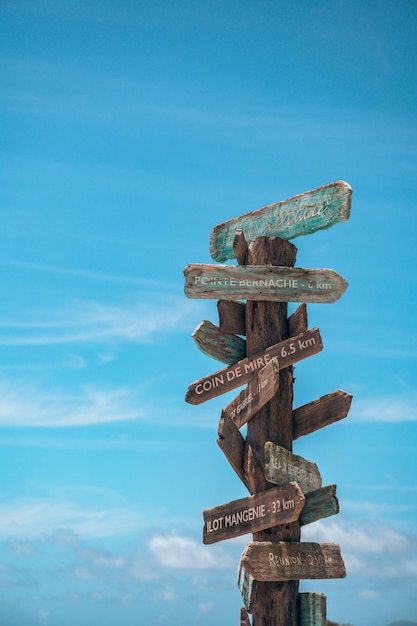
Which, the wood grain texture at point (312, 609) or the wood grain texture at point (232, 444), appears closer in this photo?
the wood grain texture at point (312, 609)

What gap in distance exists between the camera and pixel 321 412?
33.8ft

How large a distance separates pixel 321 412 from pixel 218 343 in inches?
62.2

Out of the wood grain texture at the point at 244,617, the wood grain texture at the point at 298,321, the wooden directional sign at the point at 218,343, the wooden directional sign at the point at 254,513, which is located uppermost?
the wood grain texture at the point at 298,321

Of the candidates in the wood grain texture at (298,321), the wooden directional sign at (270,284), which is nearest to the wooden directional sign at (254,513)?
the wood grain texture at (298,321)

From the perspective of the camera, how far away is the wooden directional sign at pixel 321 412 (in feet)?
33.4

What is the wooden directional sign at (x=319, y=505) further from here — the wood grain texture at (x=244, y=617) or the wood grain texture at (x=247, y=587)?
the wood grain texture at (x=244, y=617)

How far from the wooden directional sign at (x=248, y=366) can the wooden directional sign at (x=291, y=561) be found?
6.38 ft

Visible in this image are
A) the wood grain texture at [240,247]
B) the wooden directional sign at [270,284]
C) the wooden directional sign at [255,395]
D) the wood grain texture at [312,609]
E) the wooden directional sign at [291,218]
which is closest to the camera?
the wood grain texture at [312,609]

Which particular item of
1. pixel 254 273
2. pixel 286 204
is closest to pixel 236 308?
pixel 254 273

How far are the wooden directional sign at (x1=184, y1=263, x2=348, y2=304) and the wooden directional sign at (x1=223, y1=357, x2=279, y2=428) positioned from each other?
92 centimetres

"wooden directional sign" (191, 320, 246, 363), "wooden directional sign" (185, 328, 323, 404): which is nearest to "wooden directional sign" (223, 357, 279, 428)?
"wooden directional sign" (185, 328, 323, 404)

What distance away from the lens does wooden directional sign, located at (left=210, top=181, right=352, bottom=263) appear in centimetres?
1038

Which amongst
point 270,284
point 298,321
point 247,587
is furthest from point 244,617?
point 270,284

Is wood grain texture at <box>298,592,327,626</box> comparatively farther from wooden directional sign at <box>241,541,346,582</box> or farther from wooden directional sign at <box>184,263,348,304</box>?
wooden directional sign at <box>184,263,348,304</box>
